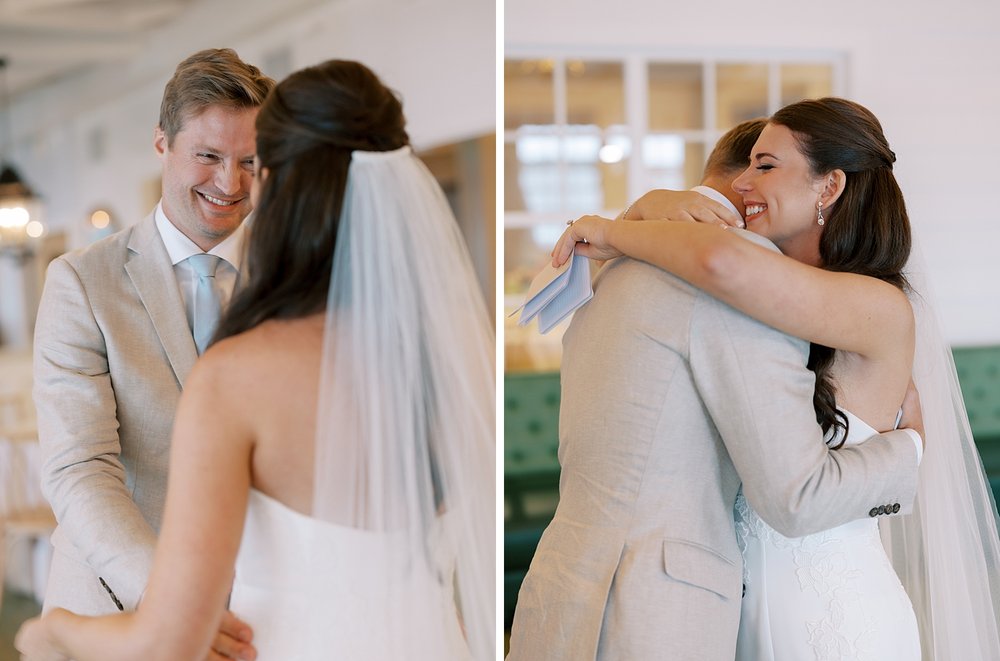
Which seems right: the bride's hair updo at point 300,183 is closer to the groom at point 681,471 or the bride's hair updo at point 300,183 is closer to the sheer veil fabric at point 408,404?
the sheer veil fabric at point 408,404

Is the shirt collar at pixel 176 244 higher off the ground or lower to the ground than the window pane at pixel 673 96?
lower

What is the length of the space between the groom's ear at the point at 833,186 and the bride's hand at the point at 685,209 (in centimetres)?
16

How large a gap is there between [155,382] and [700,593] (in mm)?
1065

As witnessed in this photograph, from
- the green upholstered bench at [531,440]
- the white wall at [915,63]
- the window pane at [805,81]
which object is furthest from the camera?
the window pane at [805,81]

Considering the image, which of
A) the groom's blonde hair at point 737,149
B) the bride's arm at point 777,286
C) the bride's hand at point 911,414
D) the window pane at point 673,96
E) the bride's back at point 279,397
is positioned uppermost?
the window pane at point 673,96

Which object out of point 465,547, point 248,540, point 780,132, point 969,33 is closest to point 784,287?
point 780,132

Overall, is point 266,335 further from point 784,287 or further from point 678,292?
point 784,287

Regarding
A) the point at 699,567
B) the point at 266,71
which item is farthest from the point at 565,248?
the point at 266,71

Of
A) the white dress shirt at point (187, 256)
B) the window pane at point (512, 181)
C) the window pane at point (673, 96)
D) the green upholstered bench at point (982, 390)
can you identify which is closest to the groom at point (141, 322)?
the white dress shirt at point (187, 256)

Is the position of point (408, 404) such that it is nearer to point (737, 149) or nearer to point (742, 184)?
point (742, 184)

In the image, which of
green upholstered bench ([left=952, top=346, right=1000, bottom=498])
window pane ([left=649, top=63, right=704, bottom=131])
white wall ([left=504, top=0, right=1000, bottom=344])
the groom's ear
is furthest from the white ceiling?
the groom's ear

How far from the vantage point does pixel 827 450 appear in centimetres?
158

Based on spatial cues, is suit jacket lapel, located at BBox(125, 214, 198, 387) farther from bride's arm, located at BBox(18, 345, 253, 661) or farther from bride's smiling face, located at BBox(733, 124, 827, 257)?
bride's smiling face, located at BBox(733, 124, 827, 257)

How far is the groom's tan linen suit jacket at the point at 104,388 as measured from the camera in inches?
65.6
